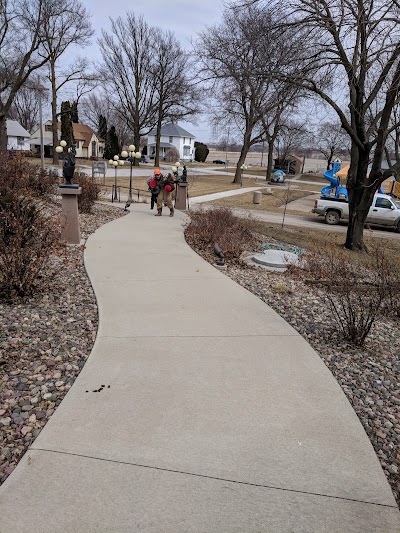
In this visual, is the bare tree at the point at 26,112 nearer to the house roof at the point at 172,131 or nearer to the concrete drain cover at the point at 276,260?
the house roof at the point at 172,131

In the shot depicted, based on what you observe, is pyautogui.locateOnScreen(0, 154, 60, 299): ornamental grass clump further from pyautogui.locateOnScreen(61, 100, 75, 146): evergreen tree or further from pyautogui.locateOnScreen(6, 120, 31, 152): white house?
pyautogui.locateOnScreen(6, 120, 31, 152): white house

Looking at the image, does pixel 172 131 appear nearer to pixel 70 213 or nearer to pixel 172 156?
pixel 172 156

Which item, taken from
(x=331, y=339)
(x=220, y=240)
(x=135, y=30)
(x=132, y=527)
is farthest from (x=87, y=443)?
(x=135, y=30)

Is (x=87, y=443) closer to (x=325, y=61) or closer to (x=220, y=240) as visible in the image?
(x=220, y=240)

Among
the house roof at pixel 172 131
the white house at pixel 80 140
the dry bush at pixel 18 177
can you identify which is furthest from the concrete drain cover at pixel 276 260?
the house roof at pixel 172 131

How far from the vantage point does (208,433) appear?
9.49 ft

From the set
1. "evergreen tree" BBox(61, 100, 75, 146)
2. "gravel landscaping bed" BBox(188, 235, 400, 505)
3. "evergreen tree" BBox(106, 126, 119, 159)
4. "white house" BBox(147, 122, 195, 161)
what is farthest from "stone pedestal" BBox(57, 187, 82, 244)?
"white house" BBox(147, 122, 195, 161)

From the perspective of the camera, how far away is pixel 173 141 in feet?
282

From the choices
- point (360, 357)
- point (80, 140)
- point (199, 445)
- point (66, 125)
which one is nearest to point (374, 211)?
point (360, 357)

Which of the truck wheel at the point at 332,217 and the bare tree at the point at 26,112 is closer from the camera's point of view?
the truck wheel at the point at 332,217

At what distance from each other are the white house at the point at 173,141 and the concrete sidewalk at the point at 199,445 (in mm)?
81444

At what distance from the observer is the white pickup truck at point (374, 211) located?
19.8 meters

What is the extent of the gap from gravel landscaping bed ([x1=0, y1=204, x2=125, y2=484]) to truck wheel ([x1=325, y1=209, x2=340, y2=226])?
16640 millimetres

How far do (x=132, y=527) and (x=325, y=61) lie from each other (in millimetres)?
11139
